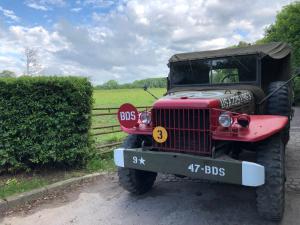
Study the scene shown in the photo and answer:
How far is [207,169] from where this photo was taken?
408 centimetres

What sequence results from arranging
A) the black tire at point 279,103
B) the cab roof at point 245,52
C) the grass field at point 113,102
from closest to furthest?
the black tire at point 279,103 → the cab roof at point 245,52 → the grass field at point 113,102

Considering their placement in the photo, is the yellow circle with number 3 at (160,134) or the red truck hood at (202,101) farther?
the yellow circle with number 3 at (160,134)

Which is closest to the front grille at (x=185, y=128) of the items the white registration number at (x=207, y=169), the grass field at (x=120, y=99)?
the white registration number at (x=207, y=169)

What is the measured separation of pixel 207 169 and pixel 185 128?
64 centimetres

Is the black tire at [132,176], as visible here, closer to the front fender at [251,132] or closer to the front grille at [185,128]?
the front grille at [185,128]

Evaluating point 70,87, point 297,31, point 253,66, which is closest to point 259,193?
point 253,66

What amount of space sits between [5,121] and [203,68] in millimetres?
3657

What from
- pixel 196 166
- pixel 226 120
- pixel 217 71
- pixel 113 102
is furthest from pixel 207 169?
pixel 113 102

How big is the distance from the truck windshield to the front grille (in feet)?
6.42

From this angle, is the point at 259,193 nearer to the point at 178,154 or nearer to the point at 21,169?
the point at 178,154

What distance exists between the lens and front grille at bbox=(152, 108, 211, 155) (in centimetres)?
434

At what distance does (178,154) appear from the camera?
14.2 ft

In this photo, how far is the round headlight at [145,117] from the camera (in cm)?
507

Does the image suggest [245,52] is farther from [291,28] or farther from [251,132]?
[291,28]
